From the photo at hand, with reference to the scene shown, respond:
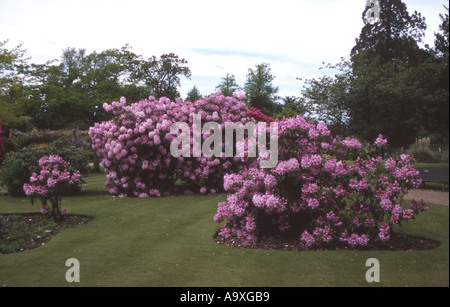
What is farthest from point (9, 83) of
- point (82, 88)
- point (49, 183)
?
point (49, 183)

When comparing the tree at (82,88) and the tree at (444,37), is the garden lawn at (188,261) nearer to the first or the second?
the tree at (444,37)

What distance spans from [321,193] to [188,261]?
7.86 ft

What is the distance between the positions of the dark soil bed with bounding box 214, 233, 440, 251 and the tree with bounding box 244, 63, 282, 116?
31724 mm

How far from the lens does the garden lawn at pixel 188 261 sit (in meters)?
4.68

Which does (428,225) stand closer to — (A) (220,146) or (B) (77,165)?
(A) (220,146)

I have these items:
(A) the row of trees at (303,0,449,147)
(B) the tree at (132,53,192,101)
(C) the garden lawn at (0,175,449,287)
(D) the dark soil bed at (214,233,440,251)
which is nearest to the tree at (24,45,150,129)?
(B) the tree at (132,53,192,101)

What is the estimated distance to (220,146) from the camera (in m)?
13.2

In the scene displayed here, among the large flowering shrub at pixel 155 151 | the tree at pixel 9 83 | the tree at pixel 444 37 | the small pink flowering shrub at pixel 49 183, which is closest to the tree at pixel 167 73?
the tree at pixel 9 83

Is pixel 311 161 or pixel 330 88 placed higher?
pixel 330 88

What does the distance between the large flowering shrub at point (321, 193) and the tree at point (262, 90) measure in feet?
103

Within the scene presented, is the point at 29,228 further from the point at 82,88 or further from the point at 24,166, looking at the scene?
the point at 82,88
